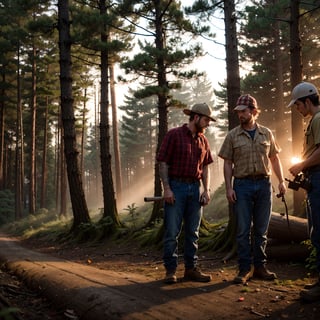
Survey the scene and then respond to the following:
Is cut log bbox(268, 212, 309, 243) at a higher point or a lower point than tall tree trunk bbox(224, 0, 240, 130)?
lower

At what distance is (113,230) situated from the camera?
45.5 ft

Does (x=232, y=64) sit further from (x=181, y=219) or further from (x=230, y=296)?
(x=230, y=296)

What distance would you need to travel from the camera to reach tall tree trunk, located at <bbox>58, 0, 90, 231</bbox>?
14062mm

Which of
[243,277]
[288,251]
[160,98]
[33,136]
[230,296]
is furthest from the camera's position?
[33,136]

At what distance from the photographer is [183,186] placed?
556 centimetres

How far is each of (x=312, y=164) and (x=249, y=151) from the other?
1.17 metres

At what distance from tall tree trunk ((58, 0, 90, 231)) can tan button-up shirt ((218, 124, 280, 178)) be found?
945 cm

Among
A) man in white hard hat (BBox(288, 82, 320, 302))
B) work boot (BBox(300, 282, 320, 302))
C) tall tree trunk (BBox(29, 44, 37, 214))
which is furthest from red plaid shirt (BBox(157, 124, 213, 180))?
tall tree trunk (BBox(29, 44, 37, 214))

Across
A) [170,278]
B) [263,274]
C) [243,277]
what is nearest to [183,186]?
[170,278]

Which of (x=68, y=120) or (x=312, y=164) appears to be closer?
(x=312, y=164)

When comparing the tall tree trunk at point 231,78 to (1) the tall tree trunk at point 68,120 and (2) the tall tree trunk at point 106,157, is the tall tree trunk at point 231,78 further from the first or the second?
(1) the tall tree trunk at point 68,120

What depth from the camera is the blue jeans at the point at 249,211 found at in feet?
17.7

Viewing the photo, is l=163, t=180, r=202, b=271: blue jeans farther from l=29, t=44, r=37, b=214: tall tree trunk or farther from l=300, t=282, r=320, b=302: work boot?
l=29, t=44, r=37, b=214: tall tree trunk

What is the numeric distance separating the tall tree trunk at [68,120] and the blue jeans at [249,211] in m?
9.69
